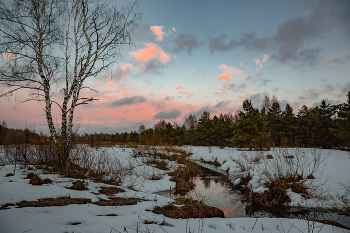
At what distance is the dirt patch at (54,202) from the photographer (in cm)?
335

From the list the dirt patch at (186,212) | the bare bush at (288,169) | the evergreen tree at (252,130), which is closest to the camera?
the dirt patch at (186,212)

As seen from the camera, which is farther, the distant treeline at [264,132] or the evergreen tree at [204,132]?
the evergreen tree at [204,132]

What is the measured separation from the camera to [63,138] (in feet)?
23.3

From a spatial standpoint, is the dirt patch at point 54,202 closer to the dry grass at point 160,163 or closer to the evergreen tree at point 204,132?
the dry grass at point 160,163

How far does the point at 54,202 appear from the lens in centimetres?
361

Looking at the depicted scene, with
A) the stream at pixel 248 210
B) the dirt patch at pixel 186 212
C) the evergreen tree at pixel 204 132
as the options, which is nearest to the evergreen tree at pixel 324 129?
the evergreen tree at pixel 204 132

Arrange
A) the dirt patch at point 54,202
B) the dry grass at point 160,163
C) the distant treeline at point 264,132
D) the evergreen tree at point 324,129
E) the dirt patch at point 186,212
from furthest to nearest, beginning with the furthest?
1. the evergreen tree at point 324,129
2. the dry grass at point 160,163
3. the distant treeline at point 264,132
4. the dirt patch at point 186,212
5. the dirt patch at point 54,202

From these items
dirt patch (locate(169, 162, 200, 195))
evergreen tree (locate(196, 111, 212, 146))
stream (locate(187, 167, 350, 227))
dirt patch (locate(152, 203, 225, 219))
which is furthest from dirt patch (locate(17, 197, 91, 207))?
evergreen tree (locate(196, 111, 212, 146))

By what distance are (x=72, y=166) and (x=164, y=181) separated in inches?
167

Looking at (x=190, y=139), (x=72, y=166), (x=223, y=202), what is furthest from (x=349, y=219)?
(x=190, y=139)

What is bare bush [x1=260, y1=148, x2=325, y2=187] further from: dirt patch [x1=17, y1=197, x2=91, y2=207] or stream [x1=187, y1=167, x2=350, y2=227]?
dirt patch [x1=17, y1=197, x2=91, y2=207]

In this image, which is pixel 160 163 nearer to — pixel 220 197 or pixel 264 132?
pixel 220 197

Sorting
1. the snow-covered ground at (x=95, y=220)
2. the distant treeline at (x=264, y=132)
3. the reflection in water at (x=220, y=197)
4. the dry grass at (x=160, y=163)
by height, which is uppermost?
the distant treeline at (x=264, y=132)

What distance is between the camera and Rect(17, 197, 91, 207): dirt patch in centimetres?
335
